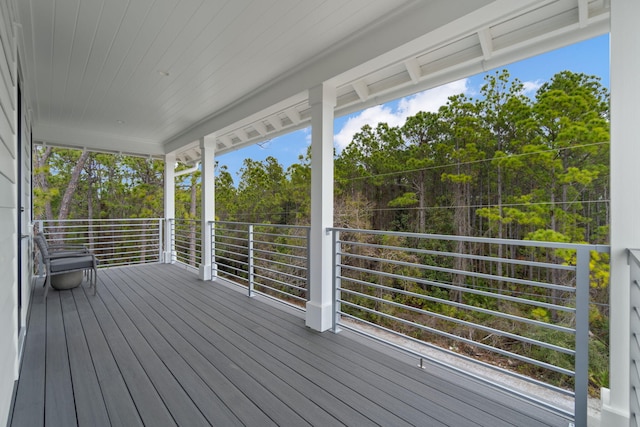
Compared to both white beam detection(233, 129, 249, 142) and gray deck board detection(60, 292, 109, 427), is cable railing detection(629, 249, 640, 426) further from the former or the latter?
white beam detection(233, 129, 249, 142)

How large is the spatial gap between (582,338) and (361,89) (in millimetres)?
2474

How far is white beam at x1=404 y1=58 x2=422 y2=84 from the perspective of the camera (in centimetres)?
237

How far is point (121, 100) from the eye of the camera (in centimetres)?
360

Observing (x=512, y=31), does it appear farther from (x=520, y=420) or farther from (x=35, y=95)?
→ (x=35, y=95)

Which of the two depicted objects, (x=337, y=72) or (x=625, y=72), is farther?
(x=337, y=72)

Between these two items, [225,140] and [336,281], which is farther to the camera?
[225,140]

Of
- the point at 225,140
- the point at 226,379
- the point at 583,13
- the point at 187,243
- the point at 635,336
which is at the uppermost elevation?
the point at 225,140

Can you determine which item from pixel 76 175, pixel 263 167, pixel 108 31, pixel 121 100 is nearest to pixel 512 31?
pixel 108 31

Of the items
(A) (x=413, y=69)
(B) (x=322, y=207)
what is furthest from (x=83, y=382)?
(A) (x=413, y=69)

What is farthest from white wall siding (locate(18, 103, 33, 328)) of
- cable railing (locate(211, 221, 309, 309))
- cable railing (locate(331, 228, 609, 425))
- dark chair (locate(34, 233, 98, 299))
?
cable railing (locate(331, 228, 609, 425))

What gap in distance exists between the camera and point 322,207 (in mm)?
2658

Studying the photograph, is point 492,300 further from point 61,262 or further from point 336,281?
point 61,262

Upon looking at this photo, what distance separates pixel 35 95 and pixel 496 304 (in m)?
6.64

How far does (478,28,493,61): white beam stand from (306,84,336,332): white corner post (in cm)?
118
